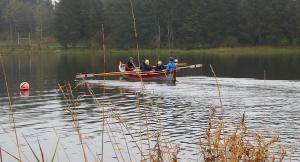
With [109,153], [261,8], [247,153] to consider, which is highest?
[261,8]

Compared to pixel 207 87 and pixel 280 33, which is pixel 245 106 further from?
pixel 280 33

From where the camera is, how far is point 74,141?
1784 cm

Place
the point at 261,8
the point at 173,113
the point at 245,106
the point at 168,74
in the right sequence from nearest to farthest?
1. the point at 173,113
2. the point at 245,106
3. the point at 168,74
4. the point at 261,8

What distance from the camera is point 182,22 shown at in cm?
9175

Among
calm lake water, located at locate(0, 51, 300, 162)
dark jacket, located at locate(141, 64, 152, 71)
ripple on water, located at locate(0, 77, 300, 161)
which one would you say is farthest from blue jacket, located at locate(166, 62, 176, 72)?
ripple on water, located at locate(0, 77, 300, 161)

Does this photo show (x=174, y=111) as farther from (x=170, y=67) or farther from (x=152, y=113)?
(x=170, y=67)

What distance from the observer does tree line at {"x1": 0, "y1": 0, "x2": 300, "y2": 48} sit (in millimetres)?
85625

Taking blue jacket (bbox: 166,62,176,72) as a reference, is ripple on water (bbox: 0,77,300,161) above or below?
below

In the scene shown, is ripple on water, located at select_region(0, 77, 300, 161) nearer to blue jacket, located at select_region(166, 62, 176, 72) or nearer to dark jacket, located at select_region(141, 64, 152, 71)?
blue jacket, located at select_region(166, 62, 176, 72)

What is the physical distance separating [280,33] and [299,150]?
7311cm

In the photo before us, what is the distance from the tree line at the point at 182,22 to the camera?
8562cm

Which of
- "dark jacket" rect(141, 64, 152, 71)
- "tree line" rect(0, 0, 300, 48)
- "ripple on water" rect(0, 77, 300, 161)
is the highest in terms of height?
"tree line" rect(0, 0, 300, 48)

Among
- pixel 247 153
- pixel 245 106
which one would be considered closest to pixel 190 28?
pixel 245 106

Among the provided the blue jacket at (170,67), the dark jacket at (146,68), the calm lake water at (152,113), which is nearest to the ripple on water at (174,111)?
the calm lake water at (152,113)
